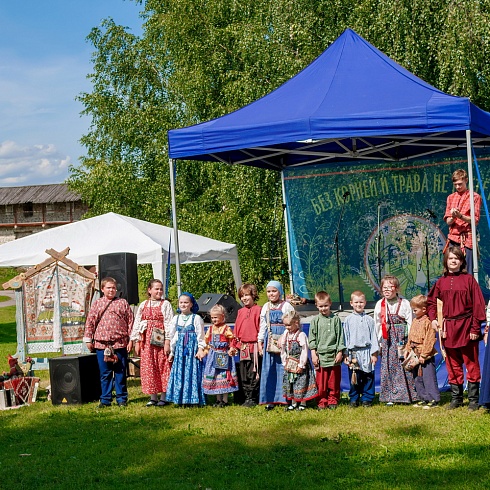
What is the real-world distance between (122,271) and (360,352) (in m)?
4.01

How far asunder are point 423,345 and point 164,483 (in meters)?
3.48

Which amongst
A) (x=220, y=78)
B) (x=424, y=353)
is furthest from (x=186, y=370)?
(x=220, y=78)

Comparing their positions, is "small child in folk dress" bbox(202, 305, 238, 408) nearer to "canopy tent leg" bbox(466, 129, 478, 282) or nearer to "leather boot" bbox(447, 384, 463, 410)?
"leather boot" bbox(447, 384, 463, 410)

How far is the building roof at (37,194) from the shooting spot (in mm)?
54094

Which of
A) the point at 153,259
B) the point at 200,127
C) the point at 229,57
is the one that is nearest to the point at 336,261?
the point at 153,259

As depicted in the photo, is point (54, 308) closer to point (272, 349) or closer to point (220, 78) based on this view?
point (272, 349)

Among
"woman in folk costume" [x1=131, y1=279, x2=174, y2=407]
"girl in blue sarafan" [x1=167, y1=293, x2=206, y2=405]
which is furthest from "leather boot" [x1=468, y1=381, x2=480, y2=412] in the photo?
"woman in folk costume" [x1=131, y1=279, x2=174, y2=407]

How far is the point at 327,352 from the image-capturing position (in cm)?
845

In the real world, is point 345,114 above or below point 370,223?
above

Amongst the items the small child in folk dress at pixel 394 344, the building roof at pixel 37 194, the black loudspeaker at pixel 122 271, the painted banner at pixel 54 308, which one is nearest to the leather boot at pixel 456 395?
the small child in folk dress at pixel 394 344

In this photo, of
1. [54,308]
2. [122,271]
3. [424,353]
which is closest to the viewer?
[424,353]

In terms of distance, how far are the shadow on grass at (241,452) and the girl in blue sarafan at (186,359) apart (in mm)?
322

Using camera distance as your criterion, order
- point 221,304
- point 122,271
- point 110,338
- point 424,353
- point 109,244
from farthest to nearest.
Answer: point 109,244
point 221,304
point 122,271
point 110,338
point 424,353

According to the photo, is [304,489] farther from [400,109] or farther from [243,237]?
[243,237]
